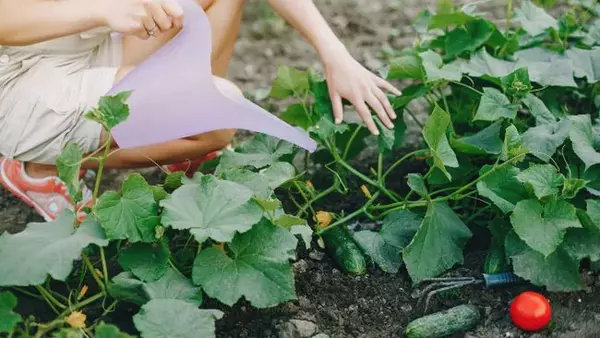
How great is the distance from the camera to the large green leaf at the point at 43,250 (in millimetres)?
2006

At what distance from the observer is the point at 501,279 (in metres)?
2.44

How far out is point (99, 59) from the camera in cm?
270

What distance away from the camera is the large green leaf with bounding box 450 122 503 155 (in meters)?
2.54

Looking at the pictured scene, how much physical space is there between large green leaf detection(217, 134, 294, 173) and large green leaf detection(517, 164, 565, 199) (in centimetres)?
67

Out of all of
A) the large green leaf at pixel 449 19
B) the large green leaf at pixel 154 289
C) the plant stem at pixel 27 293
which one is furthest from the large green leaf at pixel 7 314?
the large green leaf at pixel 449 19

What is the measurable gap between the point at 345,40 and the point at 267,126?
1.66 metres

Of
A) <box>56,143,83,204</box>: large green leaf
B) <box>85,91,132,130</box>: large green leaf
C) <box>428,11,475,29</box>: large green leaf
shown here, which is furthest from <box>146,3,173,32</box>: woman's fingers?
<box>428,11,475,29</box>: large green leaf

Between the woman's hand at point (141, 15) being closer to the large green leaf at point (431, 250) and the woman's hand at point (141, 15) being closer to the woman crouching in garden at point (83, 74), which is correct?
the woman crouching in garden at point (83, 74)

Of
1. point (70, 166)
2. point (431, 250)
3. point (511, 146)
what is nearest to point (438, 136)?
point (511, 146)

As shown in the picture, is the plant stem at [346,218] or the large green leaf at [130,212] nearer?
the large green leaf at [130,212]

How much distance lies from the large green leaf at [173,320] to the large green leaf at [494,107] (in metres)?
0.98

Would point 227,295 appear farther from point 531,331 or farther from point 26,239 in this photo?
point 531,331

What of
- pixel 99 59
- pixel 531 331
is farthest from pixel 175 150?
pixel 531 331

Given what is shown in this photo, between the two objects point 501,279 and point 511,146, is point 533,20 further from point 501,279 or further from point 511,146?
point 501,279
